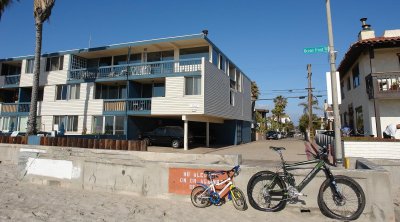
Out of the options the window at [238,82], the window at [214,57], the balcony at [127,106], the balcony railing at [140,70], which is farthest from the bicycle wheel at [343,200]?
the window at [238,82]

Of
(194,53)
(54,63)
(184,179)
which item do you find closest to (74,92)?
(54,63)

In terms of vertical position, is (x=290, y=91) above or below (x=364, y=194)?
above

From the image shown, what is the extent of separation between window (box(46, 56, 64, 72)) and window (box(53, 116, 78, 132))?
5.10 meters

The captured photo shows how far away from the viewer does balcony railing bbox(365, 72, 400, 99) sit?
14.6 m

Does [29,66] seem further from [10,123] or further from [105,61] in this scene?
[105,61]

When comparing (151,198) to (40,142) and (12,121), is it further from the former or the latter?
(12,121)

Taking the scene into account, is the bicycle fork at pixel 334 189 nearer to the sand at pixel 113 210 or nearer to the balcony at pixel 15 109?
the sand at pixel 113 210

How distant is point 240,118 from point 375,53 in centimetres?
1641

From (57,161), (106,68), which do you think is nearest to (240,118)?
(106,68)

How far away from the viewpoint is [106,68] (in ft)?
81.5

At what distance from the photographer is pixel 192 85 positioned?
2130cm

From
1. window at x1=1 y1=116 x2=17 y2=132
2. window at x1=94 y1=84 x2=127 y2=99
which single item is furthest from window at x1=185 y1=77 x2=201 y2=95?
window at x1=1 y1=116 x2=17 y2=132

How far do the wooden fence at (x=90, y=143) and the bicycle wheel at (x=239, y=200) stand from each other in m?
9.78

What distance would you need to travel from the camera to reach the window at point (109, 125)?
2342 cm
